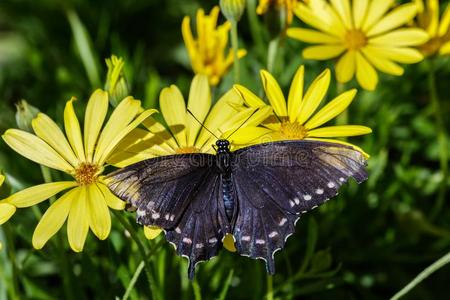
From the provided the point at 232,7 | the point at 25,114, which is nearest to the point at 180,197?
the point at 25,114

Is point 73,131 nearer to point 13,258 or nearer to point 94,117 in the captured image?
point 94,117

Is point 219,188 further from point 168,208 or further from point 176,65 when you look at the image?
point 176,65

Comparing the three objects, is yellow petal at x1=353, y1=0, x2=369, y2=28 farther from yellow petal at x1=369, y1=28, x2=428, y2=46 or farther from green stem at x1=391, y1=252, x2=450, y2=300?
green stem at x1=391, y1=252, x2=450, y2=300

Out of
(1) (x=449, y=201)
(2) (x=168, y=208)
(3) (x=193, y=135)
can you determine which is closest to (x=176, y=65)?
(1) (x=449, y=201)

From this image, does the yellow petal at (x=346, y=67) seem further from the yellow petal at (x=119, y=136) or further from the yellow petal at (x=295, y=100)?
the yellow petal at (x=119, y=136)

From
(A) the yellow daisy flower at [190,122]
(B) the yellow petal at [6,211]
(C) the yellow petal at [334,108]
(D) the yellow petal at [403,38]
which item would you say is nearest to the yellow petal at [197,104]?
(A) the yellow daisy flower at [190,122]
